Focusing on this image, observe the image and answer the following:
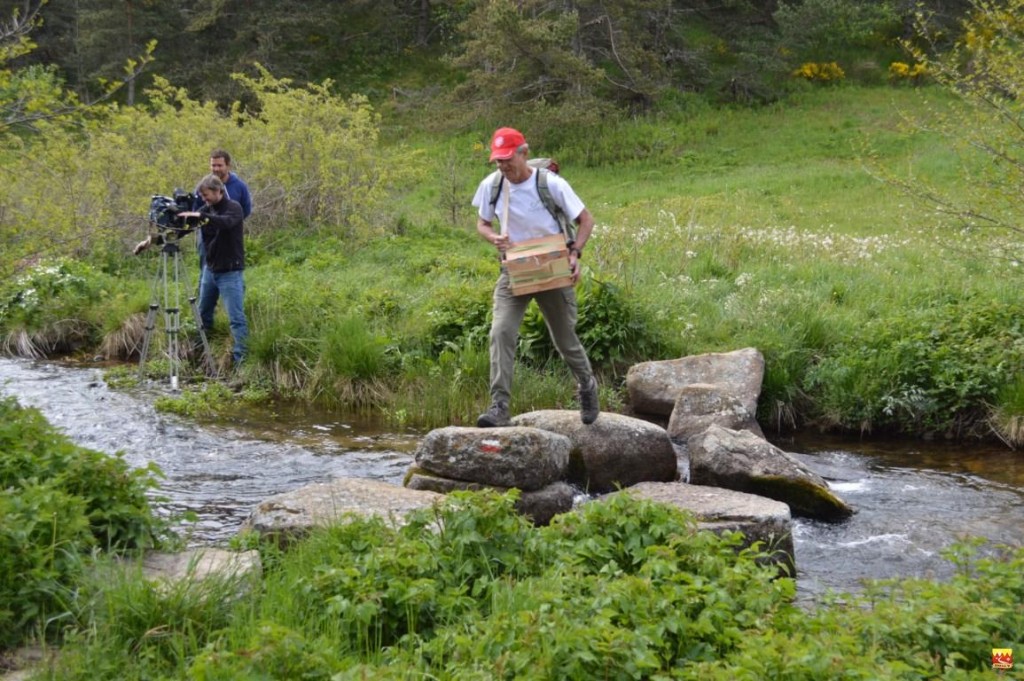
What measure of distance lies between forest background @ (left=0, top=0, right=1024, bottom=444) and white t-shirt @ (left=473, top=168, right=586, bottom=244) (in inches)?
108

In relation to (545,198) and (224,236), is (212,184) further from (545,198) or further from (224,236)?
(545,198)

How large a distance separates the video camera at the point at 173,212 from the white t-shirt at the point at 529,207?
14.0ft

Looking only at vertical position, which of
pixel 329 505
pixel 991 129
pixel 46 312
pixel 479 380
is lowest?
pixel 479 380

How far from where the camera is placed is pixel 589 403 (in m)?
8.61

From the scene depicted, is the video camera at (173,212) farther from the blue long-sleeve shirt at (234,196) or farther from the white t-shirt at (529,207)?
the white t-shirt at (529,207)

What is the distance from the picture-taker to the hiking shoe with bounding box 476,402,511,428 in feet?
27.1

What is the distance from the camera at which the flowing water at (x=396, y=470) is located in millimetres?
7297

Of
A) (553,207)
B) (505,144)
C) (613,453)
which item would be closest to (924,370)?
(613,453)

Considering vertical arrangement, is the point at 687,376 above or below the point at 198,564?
below

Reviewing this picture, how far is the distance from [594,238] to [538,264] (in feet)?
21.9

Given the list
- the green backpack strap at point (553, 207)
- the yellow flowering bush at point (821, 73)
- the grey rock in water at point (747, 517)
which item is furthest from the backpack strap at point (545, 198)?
the yellow flowering bush at point (821, 73)

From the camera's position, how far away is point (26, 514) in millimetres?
5094

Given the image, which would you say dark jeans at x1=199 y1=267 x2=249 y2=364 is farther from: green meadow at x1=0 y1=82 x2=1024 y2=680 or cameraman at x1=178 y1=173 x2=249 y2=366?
green meadow at x1=0 y1=82 x2=1024 y2=680

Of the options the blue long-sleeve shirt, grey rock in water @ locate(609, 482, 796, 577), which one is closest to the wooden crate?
grey rock in water @ locate(609, 482, 796, 577)
